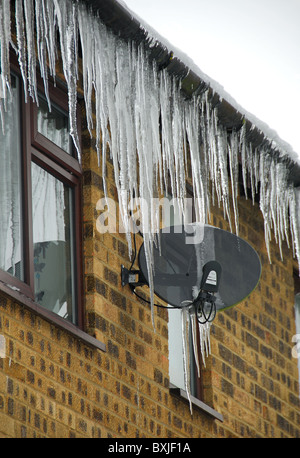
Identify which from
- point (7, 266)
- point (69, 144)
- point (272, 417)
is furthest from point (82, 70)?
point (272, 417)

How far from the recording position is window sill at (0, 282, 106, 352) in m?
6.47

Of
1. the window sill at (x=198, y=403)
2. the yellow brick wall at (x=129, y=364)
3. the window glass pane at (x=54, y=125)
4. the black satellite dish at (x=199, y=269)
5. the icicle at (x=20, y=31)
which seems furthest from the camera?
the window sill at (x=198, y=403)

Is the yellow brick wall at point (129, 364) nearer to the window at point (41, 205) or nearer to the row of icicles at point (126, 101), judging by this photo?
the window at point (41, 205)

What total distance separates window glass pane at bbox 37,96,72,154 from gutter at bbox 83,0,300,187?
66cm

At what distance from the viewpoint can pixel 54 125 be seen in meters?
7.63

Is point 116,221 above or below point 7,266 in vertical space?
above

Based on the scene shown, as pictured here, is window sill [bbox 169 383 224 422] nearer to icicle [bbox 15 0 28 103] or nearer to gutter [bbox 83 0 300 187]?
gutter [bbox 83 0 300 187]

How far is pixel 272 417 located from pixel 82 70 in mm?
3476

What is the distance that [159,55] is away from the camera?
759 centimetres

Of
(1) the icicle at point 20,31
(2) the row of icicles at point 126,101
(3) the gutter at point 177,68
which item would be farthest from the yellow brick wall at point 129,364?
(1) the icicle at point 20,31

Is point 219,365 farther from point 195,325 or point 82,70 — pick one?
point 82,70

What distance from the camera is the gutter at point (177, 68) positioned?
7.11m

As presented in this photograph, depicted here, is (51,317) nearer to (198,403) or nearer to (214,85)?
(198,403)

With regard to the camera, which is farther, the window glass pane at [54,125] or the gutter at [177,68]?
the window glass pane at [54,125]
